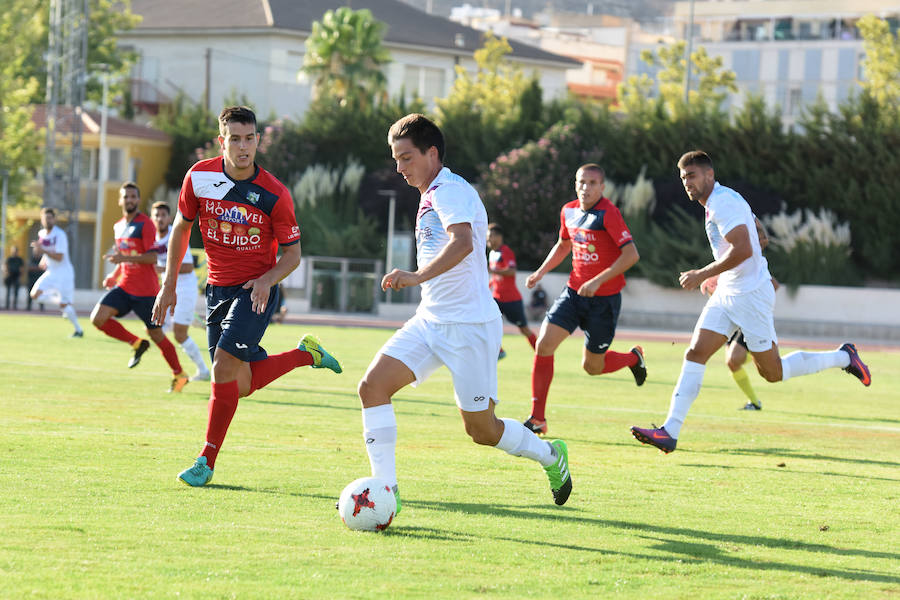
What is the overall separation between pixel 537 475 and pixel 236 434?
283cm

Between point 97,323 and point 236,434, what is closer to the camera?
point 236,434

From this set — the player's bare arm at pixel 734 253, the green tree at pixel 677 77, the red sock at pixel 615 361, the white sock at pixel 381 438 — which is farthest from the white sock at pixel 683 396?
the green tree at pixel 677 77

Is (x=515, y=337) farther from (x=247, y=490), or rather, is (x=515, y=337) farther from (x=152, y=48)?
(x=152, y=48)

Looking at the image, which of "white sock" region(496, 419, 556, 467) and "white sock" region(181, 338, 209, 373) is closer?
"white sock" region(496, 419, 556, 467)

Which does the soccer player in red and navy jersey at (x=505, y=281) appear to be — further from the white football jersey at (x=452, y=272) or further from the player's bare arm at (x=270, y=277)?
the white football jersey at (x=452, y=272)

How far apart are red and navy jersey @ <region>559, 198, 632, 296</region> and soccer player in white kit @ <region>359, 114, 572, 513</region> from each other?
4816 mm

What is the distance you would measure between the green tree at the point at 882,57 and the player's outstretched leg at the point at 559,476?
167 ft

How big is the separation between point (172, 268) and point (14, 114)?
142ft

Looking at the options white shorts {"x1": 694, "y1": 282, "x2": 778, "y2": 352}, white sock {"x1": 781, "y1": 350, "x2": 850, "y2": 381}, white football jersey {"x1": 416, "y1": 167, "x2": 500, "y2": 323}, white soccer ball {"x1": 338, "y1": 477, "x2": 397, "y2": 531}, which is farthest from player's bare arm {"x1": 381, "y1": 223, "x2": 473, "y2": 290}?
white sock {"x1": 781, "y1": 350, "x2": 850, "y2": 381}

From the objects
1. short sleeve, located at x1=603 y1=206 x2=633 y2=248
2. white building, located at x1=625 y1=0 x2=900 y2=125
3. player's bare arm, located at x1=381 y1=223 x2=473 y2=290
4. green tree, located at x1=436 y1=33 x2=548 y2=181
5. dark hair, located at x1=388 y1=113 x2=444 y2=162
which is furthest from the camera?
white building, located at x1=625 y1=0 x2=900 y2=125

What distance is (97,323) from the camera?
1470 cm

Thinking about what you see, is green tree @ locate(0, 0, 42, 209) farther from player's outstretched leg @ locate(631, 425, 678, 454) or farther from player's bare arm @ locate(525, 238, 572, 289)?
player's outstretched leg @ locate(631, 425, 678, 454)

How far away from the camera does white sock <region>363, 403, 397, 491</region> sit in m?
6.90

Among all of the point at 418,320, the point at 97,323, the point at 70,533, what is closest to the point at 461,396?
the point at 418,320
